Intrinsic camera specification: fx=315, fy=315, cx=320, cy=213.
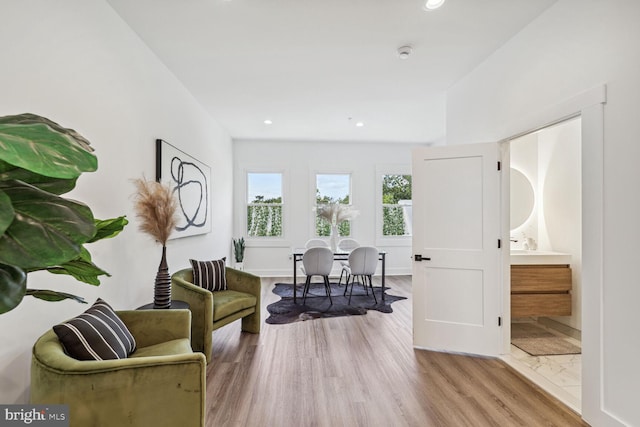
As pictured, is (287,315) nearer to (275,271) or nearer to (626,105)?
(275,271)

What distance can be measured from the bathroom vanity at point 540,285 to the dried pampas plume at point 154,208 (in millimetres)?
3339

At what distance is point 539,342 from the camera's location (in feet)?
10.6

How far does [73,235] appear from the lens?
2.13 feet

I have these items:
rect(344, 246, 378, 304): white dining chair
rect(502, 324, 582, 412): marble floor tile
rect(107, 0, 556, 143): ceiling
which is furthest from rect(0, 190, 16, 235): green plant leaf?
rect(344, 246, 378, 304): white dining chair

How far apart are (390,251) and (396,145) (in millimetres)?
2257

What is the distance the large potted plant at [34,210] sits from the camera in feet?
1.89

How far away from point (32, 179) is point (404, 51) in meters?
2.90

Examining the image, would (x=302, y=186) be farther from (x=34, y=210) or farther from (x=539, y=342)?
(x=34, y=210)

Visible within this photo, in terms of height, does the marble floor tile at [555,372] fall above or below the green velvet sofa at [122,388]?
below

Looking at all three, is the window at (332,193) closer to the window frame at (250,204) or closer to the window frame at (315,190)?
the window frame at (315,190)

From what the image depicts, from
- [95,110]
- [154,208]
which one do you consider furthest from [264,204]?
[95,110]

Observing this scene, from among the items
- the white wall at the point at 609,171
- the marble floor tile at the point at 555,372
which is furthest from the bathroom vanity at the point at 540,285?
the white wall at the point at 609,171

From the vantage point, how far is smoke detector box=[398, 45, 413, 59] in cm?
279

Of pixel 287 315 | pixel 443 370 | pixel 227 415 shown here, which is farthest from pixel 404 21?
pixel 287 315
